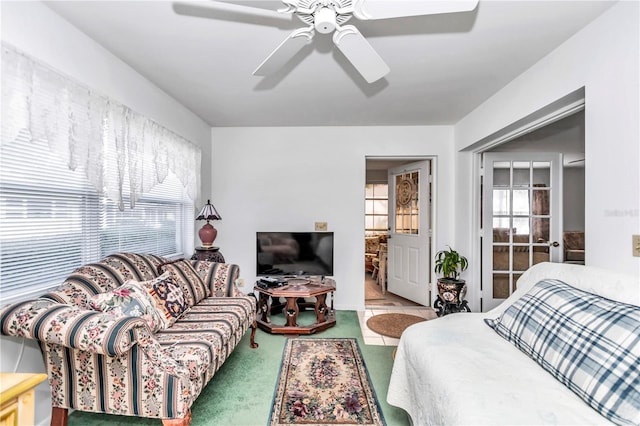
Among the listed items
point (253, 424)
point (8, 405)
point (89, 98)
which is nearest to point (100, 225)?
Answer: point (89, 98)

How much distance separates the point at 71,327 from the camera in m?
1.43

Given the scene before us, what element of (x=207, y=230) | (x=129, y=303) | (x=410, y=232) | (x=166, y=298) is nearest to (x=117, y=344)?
(x=129, y=303)

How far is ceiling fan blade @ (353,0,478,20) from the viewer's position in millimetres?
1279

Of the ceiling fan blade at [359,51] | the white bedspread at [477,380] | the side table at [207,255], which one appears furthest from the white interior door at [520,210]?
the side table at [207,255]

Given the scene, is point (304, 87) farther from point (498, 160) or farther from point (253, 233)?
point (498, 160)

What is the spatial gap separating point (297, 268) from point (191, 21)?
8.77ft

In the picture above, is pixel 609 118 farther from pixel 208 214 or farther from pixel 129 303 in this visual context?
pixel 208 214

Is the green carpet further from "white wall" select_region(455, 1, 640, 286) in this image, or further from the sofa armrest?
"white wall" select_region(455, 1, 640, 286)

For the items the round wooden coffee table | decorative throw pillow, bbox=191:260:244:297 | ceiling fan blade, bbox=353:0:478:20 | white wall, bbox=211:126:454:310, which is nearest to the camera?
ceiling fan blade, bbox=353:0:478:20

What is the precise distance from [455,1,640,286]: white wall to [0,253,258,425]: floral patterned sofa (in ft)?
7.81

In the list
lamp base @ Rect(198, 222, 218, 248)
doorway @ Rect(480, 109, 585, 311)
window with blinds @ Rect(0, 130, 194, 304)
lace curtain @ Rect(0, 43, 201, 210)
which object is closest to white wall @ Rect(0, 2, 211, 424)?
lace curtain @ Rect(0, 43, 201, 210)

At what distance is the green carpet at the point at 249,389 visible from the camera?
186cm

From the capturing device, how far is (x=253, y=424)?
183cm

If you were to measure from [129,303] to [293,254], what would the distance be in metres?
2.03
